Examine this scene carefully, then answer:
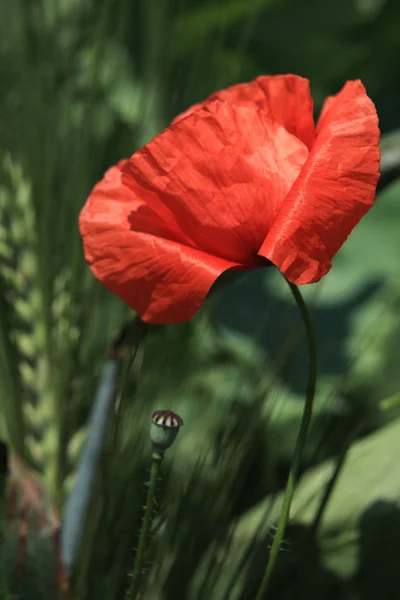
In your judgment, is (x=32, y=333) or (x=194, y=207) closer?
(x=194, y=207)

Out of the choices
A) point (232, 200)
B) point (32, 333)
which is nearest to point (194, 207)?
point (232, 200)

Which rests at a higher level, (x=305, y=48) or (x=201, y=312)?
(x=305, y=48)

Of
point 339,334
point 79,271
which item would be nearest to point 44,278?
point 79,271

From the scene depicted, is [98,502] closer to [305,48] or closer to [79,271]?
[79,271]

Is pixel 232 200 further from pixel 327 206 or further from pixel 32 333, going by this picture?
pixel 32 333

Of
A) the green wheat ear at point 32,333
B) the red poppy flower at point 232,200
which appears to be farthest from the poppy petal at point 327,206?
the green wheat ear at point 32,333

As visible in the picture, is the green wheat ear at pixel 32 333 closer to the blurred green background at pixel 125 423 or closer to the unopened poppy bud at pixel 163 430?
the blurred green background at pixel 125 423

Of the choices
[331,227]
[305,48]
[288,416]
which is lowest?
[288,416]
